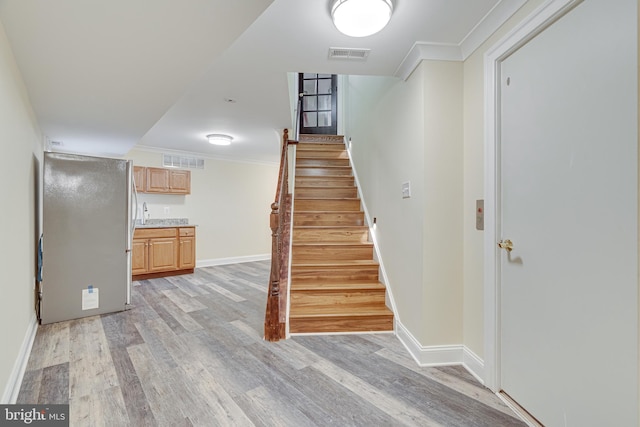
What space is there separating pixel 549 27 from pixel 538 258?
1.17m

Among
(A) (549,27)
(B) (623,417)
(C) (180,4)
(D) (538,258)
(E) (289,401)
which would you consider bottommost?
(E) (289,401)

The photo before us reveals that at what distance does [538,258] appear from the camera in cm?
143

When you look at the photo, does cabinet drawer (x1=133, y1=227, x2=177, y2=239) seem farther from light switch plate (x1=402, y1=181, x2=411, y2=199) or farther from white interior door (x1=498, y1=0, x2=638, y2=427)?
white interior door (x1=498, y1=0, x2=638, y2=427)

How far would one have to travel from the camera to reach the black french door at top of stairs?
21.0 ft

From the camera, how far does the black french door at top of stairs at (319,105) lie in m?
6.39

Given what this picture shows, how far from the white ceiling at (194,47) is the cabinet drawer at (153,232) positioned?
1.93 m

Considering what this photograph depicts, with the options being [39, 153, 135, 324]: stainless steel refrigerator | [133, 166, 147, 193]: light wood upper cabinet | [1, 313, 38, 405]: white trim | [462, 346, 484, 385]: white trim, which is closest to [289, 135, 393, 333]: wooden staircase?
[462, 346, 484, 385]: white trim

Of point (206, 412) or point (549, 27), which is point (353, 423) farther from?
point (549, 27)

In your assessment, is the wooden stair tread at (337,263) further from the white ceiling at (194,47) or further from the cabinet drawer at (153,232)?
the cabinet drawer at (153,232)

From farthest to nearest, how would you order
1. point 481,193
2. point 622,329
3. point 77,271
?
1. point 77,271
2. point 481,193
3. point 622,329

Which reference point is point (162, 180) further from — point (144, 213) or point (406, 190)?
point (406, 190)

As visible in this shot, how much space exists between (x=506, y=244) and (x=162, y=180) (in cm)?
541

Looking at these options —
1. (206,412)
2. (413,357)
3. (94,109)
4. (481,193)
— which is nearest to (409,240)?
(481,193)

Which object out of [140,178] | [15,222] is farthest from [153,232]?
[15,222]
